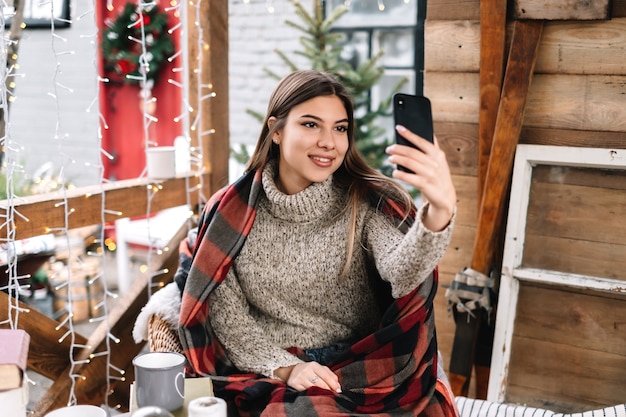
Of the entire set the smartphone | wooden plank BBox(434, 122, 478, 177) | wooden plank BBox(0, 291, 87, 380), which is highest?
the smartphone

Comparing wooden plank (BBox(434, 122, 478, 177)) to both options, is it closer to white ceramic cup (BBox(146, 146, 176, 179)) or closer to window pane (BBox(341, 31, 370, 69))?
white ceramic cup (BBox(146, 146, 176, 179))

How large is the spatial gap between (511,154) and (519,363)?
2.21 feet

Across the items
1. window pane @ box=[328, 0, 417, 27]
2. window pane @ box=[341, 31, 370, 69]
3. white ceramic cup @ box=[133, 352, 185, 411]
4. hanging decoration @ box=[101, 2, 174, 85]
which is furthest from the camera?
hanging decoration @ box=[101, 2, 174, 85]

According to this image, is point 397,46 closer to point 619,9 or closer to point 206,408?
point 619,9

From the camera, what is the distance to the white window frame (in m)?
1.93

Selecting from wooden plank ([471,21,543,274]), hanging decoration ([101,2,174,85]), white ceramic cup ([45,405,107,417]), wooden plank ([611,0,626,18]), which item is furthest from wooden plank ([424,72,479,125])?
hanging decoration ([101,2,174,85])

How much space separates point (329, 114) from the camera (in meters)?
1.59

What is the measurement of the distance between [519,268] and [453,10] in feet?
2.76

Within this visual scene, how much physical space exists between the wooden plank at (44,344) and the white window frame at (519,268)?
1334mm

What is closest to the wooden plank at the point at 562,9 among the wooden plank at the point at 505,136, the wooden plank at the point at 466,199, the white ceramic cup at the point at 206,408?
the wooden plank at the point at 505,136

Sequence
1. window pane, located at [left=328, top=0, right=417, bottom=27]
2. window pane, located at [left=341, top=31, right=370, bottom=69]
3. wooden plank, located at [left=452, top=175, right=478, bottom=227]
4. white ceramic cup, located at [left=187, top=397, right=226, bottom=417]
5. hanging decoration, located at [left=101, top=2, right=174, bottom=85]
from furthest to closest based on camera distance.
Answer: hanging decoration, located at [left=101, top=2, right=174, bottom=85]
window pane, located at [left=341, top=31, right=370, bottom=69]
window pane, located at [left=328, top=0, right=417, bottom=27]
wooden plank, located at [left=452, top=175, right=478, bottom=227]
white ceramic cup, located at [left=187, top=397, right=226, bottom=417]

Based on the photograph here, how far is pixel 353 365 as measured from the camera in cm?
158

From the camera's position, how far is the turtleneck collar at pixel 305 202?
1.65 m

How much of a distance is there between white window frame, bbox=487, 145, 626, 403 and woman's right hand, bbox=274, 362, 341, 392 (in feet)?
2.36
